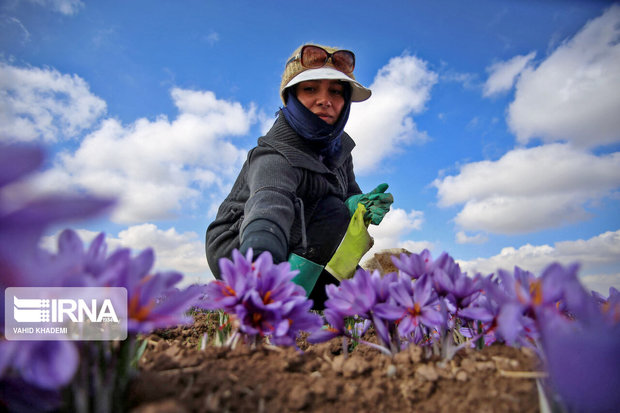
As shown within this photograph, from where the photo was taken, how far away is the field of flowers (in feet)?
1.94

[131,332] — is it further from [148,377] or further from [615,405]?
[615,405]

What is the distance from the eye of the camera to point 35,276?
1.99 feet

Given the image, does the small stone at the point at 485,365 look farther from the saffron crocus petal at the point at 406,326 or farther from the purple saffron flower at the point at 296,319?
the purple saffron flower at the point at 296,319

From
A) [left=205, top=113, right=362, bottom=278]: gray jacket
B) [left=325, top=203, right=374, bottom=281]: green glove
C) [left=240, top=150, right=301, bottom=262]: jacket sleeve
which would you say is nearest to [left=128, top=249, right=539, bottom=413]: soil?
[left=240, top=150, right=301, bottom=262]: jacket sleeve

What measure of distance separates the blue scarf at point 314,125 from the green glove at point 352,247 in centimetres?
62

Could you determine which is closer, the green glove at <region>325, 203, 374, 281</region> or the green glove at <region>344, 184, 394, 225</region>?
the green glove at <region>325, 203, 374, 281</region>

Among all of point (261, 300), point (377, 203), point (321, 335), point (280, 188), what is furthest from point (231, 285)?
point (377, 203)

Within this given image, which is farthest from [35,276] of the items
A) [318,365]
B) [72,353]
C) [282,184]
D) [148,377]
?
[282,184]

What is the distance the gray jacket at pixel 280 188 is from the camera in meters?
2.79

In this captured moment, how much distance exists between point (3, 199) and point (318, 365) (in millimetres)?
875

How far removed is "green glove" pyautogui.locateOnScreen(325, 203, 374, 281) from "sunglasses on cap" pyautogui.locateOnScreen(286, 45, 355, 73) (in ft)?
4.36

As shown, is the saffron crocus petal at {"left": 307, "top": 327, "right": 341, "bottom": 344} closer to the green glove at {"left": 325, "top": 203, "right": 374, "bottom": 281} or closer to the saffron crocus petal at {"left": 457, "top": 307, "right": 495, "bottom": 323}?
the saffron crocus petal at {"left": 457, "top": 307, "right": 495, "bottom": 323}

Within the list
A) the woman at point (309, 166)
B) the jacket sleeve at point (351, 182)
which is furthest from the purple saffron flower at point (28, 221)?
the jacket sleeve at point (351, 182)

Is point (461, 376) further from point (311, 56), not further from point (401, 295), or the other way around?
point (311, 56)
